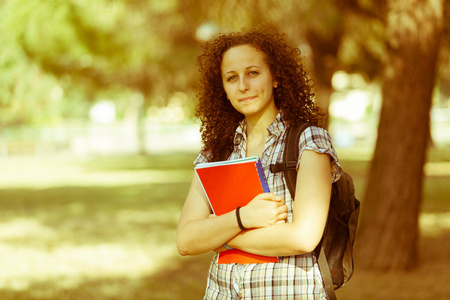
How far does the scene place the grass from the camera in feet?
20.1

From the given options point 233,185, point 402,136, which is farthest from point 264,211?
point 402,136

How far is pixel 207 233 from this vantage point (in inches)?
83.8

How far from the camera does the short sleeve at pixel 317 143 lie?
2.03 m

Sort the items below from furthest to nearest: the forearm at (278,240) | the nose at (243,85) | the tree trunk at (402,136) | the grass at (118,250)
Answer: the tree trunk at (402,136) < the grass at (118,250) < the nose at (243,85) < the forearm at (278,240)

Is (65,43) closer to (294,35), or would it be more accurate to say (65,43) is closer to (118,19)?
(118,19)

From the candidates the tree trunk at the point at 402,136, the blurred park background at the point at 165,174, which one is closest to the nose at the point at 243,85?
the blurred park background at the point at 165,174

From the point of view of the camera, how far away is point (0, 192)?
16.4 metres

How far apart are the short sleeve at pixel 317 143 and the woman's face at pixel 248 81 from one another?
21cm

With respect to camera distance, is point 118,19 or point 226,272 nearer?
point 226,272

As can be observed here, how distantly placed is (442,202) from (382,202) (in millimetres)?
6281

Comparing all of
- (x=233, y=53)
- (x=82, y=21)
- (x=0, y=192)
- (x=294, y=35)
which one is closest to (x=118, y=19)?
(x=82, y=21)

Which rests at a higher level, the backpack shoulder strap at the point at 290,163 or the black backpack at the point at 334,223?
the backpack shoulder strap at the point at 290,163

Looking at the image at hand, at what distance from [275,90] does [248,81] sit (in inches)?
6.1

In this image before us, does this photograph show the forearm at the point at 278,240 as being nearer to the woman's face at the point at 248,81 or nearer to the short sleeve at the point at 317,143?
the short sleeve at the point at 317,143
